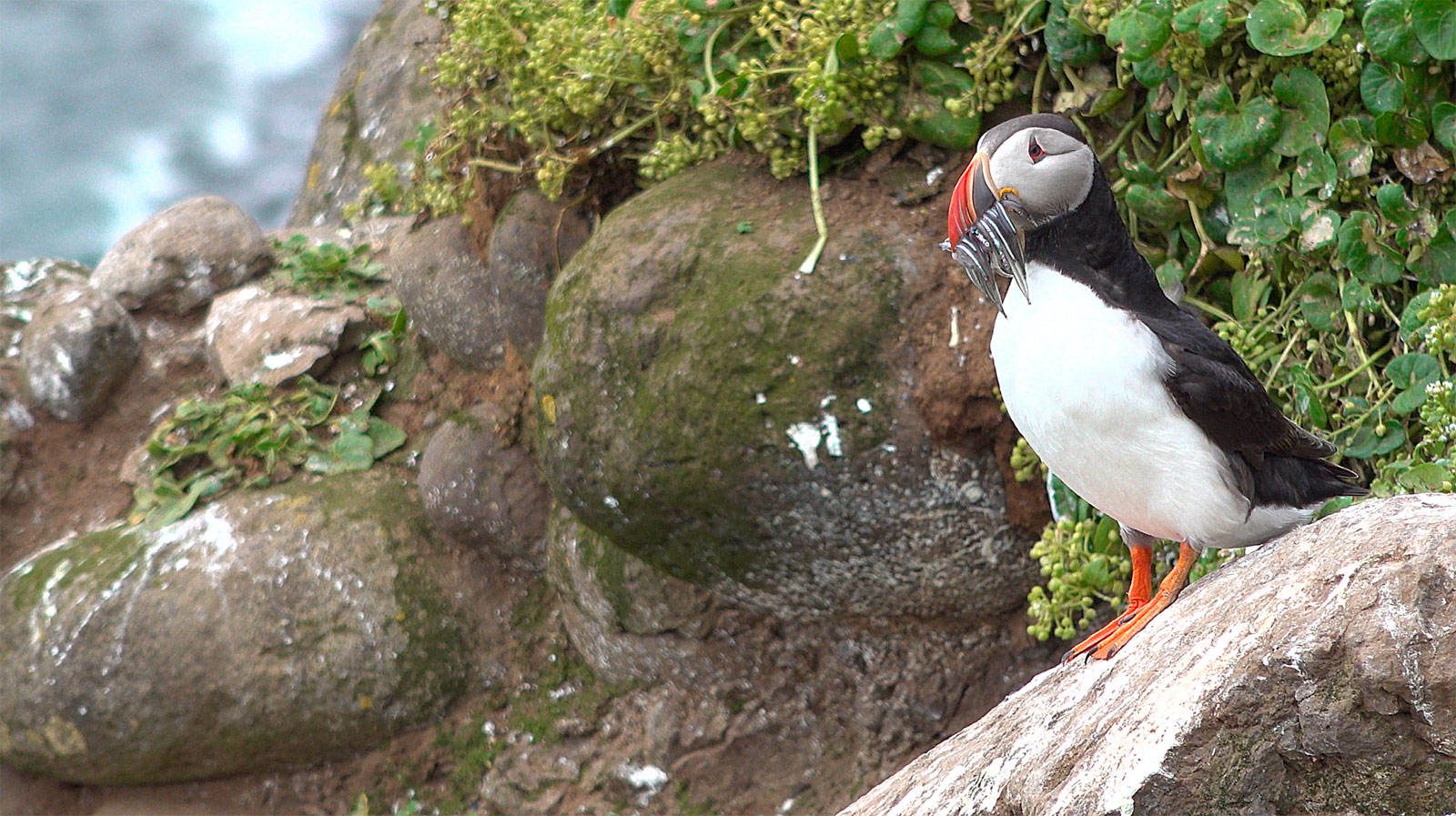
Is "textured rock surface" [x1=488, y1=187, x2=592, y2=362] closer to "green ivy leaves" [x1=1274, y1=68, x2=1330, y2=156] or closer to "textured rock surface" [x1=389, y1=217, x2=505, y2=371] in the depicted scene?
"textured rock surface" [x1=389, y1=217, x2=505, y2=371]

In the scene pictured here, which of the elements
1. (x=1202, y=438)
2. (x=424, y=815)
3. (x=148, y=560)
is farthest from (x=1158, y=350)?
(x=148, y=560)

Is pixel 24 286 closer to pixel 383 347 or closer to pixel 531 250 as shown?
pixel 383 347

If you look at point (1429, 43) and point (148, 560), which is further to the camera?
point (148, 560)

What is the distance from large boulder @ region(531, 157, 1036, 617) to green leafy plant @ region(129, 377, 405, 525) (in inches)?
57.1

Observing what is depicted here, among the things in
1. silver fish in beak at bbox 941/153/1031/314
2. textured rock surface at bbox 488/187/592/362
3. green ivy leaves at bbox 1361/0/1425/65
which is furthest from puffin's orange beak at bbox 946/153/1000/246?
textured rock surface at bbox 488/187/592/362

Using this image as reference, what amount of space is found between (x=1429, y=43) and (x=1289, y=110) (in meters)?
0.36

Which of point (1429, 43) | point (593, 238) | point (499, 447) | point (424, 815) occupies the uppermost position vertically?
point (593, 238)

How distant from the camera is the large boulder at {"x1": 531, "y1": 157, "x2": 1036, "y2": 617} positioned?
347 cm

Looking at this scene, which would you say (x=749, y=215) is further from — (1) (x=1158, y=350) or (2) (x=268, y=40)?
(2) (x=268, y=40)

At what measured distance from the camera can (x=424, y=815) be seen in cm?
449

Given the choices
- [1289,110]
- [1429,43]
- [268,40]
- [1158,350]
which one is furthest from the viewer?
[268,40]

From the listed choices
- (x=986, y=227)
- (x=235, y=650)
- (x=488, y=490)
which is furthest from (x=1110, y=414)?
(x=235, y=650)

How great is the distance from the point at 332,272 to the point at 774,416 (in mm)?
3107

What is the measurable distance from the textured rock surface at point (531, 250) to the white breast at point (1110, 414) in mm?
2365
